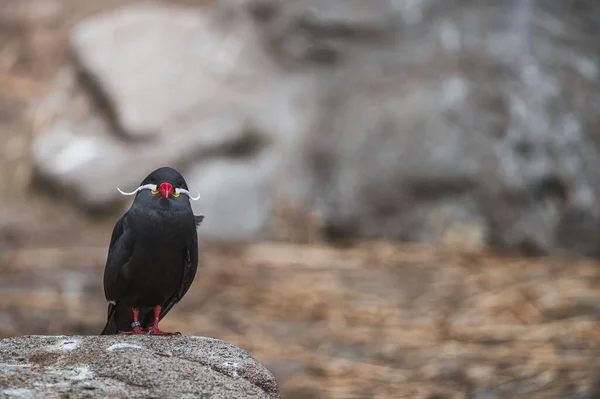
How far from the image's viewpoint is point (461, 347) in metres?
4.72

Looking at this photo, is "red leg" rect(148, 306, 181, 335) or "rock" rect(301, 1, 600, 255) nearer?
"red leg" rect(148, 306, 181, 335)

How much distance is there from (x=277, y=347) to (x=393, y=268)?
181cm

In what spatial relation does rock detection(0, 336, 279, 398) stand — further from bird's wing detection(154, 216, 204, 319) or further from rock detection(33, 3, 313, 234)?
rock detection(33, 3, 313, 234)

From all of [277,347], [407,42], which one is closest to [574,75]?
[407,42]

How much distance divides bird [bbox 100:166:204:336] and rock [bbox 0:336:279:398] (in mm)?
163

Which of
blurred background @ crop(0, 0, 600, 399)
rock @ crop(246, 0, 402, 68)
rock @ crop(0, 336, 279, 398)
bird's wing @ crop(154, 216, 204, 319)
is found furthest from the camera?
rock @ crop(246, 0, 402, 68)

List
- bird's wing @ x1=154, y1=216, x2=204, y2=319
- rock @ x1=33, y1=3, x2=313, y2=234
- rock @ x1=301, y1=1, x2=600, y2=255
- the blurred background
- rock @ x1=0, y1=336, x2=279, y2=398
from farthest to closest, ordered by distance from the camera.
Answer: rock @ x1=33, y1=3, x2=313, y2=234 → rock @ x1=301, y1=1, x2=600, y2=255 → the blurred background → bird's wing @ x1=154, y1=216, x2=204, y2=319 → rock @ x1=0, y1=336, x2=279, y2=398

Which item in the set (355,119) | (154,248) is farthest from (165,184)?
(355,119)

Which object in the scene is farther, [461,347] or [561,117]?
[561,117]

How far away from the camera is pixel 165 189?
A: 2.57 metres

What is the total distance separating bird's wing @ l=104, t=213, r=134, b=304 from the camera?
270 cm

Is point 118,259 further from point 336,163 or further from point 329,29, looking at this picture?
point 329,29

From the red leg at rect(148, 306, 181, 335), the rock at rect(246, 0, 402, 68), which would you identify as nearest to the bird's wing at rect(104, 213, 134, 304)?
the red leg at rect(148, 306, 181, 335)

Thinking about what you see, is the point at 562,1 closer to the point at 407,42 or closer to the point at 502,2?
the point at 502,2
